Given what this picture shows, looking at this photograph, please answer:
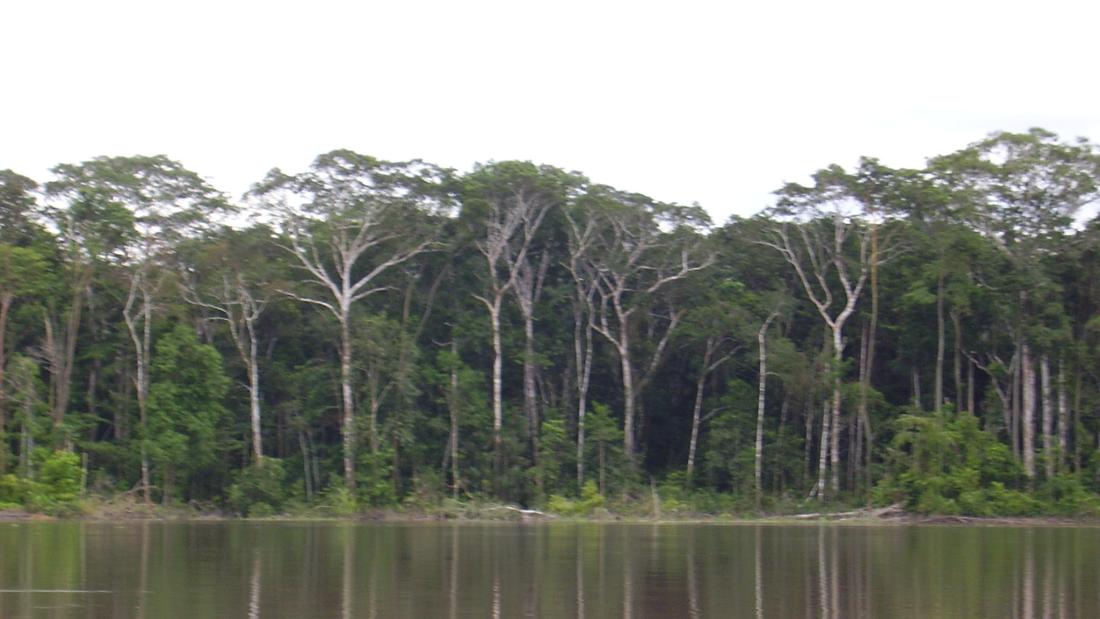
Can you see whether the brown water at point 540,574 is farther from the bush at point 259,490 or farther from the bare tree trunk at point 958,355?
the bare tree trunk at point 958,355

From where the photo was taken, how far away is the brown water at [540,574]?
570 inches

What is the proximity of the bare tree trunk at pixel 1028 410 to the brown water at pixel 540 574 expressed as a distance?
8583 millimetres

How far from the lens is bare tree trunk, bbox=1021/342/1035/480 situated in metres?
39.0

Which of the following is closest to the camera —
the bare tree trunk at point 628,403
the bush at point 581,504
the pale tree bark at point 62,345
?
the pale tree bark at point 62,345

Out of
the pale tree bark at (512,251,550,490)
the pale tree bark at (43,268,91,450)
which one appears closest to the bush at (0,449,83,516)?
the pale tree bark at (43,268,91,450)

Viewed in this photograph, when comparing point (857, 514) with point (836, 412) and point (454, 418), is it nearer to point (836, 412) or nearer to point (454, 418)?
point (836, 412)

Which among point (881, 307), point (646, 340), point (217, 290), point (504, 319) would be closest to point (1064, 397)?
point (881, 307)

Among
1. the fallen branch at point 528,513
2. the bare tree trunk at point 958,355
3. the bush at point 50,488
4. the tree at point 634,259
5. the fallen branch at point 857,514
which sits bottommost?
the fallen branch at point 528,513

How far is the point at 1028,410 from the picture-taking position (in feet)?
128

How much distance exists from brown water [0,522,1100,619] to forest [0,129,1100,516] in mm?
9579

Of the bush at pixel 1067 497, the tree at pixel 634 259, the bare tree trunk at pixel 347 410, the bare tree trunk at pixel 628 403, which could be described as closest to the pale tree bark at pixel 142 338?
the bare tree trunk at pixel 347 410

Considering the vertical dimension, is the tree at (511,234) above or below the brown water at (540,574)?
above

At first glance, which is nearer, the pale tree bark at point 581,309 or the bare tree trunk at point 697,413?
the pale tree bark at point 581,309

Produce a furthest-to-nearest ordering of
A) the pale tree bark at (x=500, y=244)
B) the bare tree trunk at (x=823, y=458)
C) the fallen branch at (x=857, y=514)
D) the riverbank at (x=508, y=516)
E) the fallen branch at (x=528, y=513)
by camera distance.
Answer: the pale tree bark at (x=500, y=244), the bare tree trunk at (x=823, y=458), the fallen branch at (x=528, y=513), the fallen branch at (x=857, y=514), the riverbank at (x=508, y=516)
